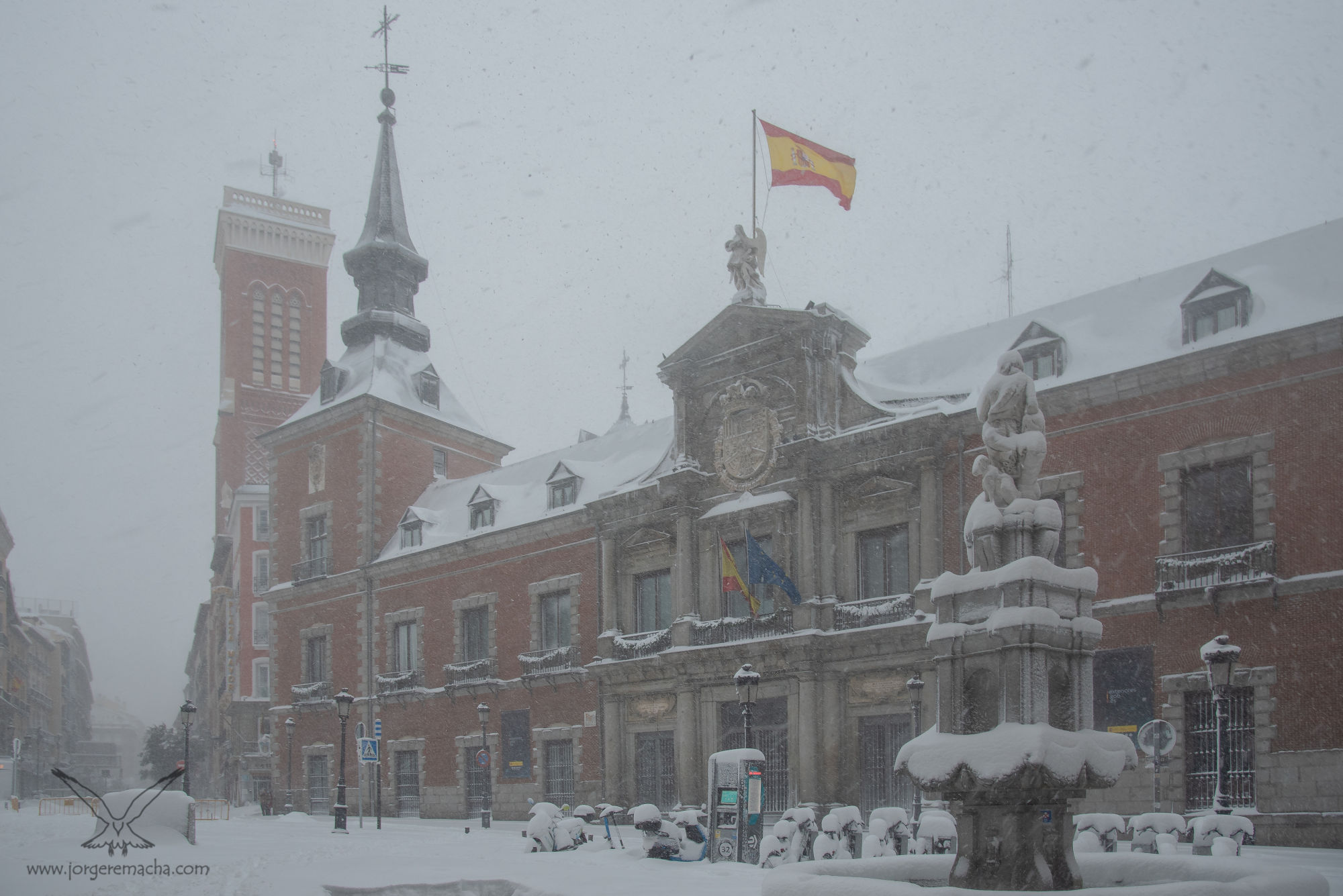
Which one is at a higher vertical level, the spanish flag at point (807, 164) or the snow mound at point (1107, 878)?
the spanish flag at point (807, 164)

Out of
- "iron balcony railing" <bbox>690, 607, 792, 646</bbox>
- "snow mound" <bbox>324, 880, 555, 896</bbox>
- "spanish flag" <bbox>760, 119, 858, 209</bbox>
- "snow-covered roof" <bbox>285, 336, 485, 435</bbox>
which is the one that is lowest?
"snow mound" <bbox>324, 880, 555, 896</bbox>

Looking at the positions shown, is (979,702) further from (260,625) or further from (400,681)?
(260,625)

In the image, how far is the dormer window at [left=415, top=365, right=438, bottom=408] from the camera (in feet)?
133

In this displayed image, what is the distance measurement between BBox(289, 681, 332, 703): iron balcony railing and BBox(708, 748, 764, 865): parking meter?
24.1m

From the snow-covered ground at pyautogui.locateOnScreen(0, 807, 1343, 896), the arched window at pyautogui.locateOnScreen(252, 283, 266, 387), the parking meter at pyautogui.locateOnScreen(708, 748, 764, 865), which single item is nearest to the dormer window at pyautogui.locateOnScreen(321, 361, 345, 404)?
the snow-covered ground at pyautogui.locateOnScreen(0, 807, 1343, 896)

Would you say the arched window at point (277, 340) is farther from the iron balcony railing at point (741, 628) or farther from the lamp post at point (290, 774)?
the iron balcony railing at point (741, 628)

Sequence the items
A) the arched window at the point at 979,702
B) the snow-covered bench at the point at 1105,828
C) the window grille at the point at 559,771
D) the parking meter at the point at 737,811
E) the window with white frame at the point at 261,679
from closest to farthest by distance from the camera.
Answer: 1. the arched window at the point at 979,702
2. the snow-covered bench at the point at 1105,828
3. the parking meter at the point at 737,811
4. the window grille at the point at 559,771
5. the window with white frame at the point at 261,679

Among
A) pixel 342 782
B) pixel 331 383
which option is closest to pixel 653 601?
pixel 342 782

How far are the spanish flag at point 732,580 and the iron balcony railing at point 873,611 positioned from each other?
5.92ft

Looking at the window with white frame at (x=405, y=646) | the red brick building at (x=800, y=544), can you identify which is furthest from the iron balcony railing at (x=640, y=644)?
the window with white frame at (x=405, y=646)

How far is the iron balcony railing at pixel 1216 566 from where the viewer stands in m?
19.4

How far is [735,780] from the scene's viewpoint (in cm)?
1681

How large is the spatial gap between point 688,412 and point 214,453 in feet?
141

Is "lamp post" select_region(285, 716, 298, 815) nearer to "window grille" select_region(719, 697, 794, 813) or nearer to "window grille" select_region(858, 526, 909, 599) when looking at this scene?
"window grille" select_region(719, 697, 794, 813)
